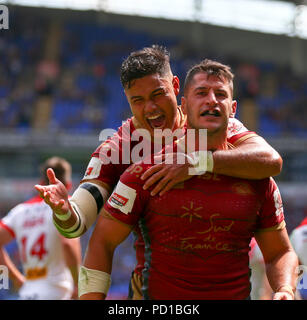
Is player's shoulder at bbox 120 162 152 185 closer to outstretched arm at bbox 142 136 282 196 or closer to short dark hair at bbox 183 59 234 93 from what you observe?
outstretched arm at bbox 142 136 282 196

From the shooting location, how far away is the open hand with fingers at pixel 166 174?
2615mm

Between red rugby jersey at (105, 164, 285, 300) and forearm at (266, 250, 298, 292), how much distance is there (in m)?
0.14

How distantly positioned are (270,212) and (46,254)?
3.05 m

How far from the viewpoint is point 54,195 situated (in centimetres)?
267

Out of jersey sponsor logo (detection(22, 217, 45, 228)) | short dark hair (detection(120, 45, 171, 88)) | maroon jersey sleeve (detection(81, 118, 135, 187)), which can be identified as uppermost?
short dark hair (detection(120, 45, 171, 88))

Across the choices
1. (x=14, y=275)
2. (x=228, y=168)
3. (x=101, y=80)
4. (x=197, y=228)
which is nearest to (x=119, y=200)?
(x=197, y=228)

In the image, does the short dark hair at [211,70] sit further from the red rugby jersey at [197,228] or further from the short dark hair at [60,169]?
the short dark hair at [60,169]

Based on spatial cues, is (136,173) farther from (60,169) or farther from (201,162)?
(60,169)

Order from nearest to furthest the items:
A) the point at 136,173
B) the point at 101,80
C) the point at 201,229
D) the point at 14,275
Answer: the point at 201,229
the point at 136,173
the point at 14,275
the point at 101,80

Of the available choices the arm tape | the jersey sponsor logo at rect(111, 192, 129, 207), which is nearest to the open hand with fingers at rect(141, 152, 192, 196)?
the jersey sponsor logo at rect(111, 192, 129, 207)

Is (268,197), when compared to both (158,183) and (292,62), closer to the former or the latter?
(158,183)

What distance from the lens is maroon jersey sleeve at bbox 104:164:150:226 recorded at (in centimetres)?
267

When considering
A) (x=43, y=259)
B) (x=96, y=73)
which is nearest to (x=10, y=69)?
(x=96, y=73)

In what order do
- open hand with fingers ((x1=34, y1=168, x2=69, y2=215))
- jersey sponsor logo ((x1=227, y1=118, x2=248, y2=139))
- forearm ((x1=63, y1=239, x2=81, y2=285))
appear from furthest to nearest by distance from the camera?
forearm ((x1=63, y1=239, x2=81, y2=285)) < jersey sponsor logo ((x1=227, y1=118, x2=248, y2=139)) < open hand with fingers ((x1=34, y1=168, x2=69, y2=215))
